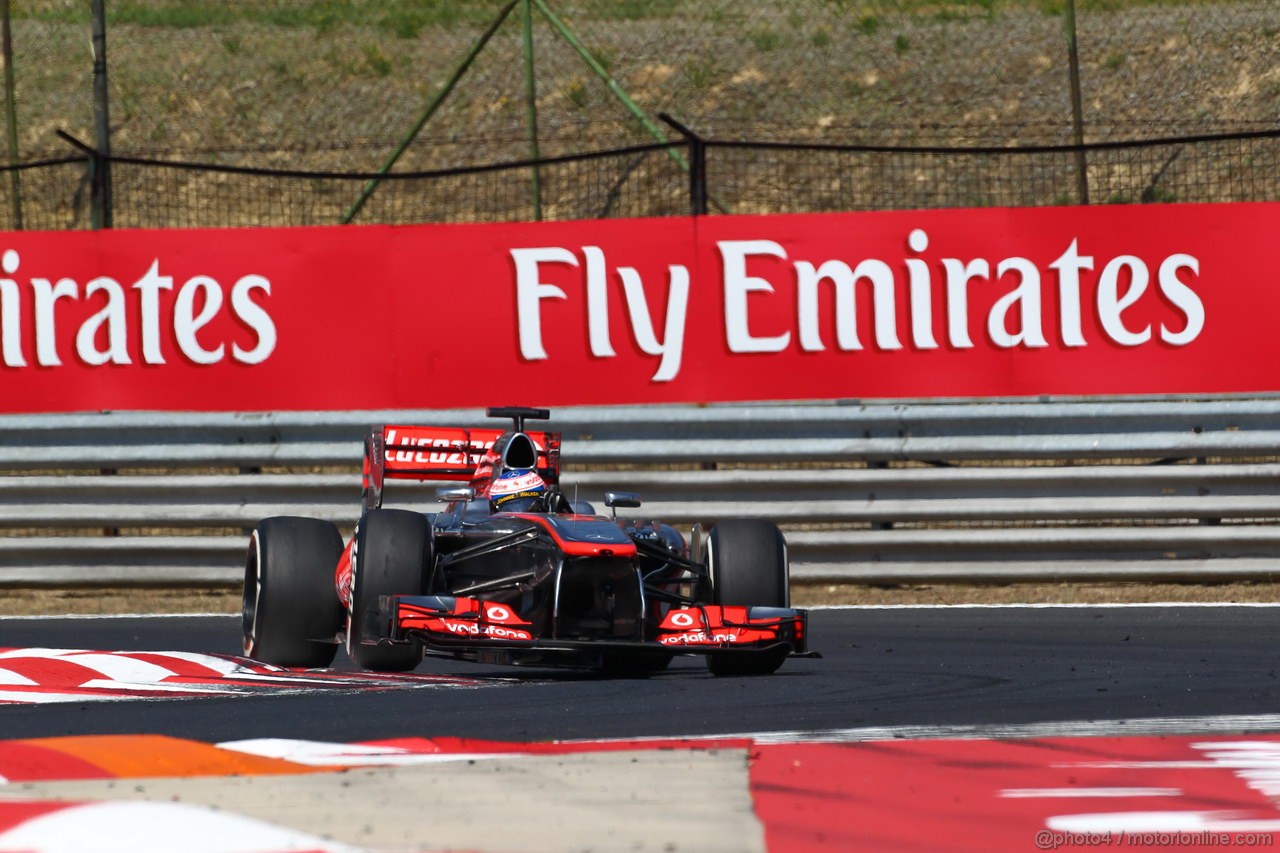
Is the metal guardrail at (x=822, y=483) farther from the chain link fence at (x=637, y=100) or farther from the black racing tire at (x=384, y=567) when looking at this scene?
the chain link fence at (x=637, y=100)

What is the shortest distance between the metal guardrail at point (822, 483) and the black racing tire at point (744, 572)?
274cm

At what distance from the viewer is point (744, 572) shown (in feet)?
26.4

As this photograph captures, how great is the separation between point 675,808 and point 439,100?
10671 mm

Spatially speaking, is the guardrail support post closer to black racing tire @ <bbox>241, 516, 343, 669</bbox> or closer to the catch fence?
black racing tire @ <bbox>241, 516, 343, 669</bbox>

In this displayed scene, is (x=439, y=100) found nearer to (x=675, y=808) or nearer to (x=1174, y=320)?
(x=1174, y=320)

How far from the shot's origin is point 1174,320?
11.2 metres

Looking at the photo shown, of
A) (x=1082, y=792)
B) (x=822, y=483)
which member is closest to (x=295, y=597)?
(x=822, y=483)

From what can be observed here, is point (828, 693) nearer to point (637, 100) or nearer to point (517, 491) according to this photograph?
point (517, 491)

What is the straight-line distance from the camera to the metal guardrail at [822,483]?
10727mm

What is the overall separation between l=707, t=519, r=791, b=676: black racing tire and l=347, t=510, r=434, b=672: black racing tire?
1.22 metres

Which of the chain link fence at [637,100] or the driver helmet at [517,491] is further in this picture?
the chain link fence at [637,100]

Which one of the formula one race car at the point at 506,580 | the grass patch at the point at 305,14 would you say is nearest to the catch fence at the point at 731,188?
the grass patch at the point at 305,14

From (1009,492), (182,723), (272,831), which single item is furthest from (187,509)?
(272,831)

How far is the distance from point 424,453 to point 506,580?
4.79 ft
